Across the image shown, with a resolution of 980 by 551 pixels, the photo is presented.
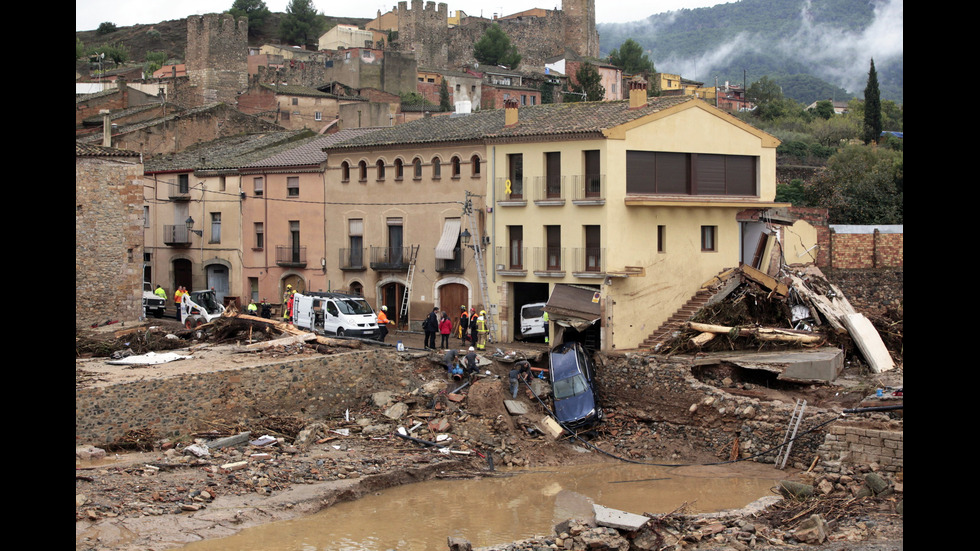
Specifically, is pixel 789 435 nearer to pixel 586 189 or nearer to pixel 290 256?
pixel 586 189

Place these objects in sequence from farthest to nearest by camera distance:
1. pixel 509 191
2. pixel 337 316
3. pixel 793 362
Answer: pixel 509 191 < pixel 337 316 < pixel 793 362

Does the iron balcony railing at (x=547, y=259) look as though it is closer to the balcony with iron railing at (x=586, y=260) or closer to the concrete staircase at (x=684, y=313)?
the balcony with iron railing at (x=586, y=260)

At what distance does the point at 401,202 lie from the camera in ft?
118

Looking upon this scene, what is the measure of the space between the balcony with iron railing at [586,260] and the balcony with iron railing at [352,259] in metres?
9.37

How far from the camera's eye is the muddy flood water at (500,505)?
18.5m

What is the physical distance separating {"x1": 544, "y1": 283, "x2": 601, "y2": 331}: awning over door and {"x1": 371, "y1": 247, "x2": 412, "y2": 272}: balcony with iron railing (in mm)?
6997

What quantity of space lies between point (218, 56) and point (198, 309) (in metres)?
50.2

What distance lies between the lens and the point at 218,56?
7919cm

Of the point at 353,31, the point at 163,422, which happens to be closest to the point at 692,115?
the point at 163,422

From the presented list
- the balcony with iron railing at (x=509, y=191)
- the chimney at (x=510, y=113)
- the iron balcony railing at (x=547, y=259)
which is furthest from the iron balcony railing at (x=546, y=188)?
the chimney at (x=510, y=113)

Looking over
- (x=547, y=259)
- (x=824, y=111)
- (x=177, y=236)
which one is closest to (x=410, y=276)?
(x=547, y=259)

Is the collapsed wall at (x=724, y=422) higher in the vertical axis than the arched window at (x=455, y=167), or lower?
lower
